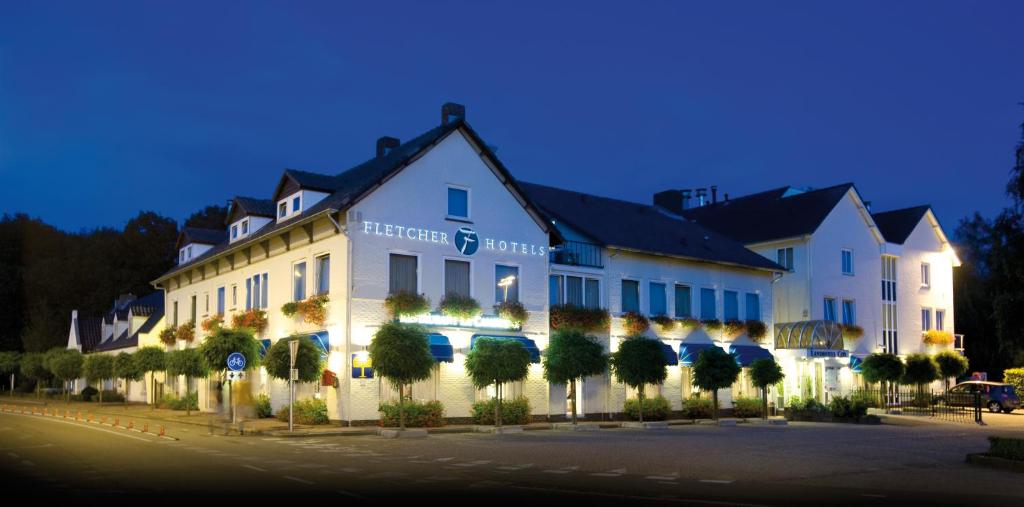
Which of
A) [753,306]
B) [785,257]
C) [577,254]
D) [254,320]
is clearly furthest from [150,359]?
[785,257]

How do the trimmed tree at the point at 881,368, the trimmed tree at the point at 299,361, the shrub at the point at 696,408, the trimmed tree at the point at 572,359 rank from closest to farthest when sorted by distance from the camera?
the trimmed tree at the point at 299,361, the trimmed tree at the point at 572,359, the shrub at the point at 696,408, the trimmed tree at the point at 881,368

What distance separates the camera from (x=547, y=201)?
4422 centimetres

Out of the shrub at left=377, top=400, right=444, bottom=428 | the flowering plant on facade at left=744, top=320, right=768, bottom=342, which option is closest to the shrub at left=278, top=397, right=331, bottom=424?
the shrub at left=377, top=400, right=444, bottom=428

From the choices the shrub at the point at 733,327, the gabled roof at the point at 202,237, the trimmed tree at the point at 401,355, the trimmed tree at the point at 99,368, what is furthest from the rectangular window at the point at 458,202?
the trimmed tree at the point at 99,368

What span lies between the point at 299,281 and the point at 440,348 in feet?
22.8

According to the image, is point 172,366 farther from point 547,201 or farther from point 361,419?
point 547,201

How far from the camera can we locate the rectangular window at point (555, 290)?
39.3m

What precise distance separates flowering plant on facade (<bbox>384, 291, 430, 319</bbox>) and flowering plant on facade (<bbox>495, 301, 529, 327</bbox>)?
3601 mm

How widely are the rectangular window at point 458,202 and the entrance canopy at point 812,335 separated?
18.6m

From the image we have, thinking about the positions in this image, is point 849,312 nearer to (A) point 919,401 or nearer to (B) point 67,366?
(A) point 919,401

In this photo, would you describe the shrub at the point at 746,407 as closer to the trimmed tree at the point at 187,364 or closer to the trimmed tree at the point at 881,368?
the trimmed tree at the point at 881,368

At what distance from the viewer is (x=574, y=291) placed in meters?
40.0

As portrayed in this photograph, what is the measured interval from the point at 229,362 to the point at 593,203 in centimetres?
2208

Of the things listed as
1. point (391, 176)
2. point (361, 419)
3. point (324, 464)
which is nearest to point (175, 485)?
point (324, 464)
